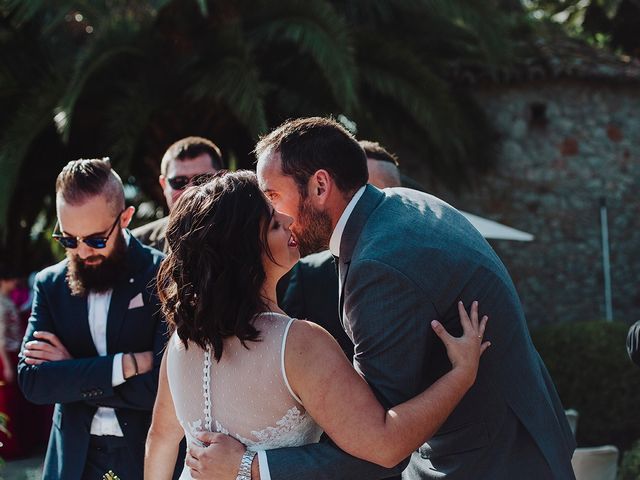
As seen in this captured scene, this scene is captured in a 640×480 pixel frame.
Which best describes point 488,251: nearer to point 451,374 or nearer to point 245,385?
point 451,374

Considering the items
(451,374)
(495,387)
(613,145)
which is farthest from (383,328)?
(613,145)

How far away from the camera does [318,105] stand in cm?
934

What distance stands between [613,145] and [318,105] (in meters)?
5.75

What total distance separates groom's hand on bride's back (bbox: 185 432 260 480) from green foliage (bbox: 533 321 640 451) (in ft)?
22.3

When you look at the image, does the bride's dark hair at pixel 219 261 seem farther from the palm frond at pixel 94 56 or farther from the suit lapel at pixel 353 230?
the palm frond at pixel 94 56

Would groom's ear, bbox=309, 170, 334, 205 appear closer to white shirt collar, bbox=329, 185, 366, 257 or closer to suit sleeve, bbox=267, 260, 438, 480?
white shirt collar, bbox=329, 185, 366, 257

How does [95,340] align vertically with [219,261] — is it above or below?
below

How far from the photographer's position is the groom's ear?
2629 mm

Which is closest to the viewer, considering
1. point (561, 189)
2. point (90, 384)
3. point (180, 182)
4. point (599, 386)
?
point (90, 384)

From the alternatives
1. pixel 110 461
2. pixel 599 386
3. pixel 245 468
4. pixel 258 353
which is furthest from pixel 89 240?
pixel 599 386

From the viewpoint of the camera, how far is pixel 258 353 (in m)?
2.40

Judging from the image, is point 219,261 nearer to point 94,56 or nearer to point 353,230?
point 353,230

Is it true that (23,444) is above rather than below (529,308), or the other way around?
above

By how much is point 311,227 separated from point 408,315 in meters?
0.47
